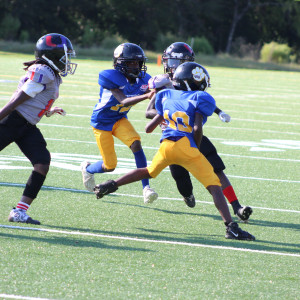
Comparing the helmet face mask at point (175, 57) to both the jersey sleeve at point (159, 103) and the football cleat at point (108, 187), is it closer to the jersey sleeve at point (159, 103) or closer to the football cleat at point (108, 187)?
the jersey sleeve at point (159, 103)

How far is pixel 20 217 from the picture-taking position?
5.83 meters

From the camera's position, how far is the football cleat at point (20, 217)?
584 centimetres

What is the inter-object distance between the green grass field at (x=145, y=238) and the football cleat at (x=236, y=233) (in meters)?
0.08

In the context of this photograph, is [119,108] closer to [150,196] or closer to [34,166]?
[150,196]

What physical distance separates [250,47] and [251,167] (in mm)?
50360

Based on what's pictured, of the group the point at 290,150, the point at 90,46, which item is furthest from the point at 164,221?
the point at 90,46

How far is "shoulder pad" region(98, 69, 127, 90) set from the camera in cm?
688

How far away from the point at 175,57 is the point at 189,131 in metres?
1.35

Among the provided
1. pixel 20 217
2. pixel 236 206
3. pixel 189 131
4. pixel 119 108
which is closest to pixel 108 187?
pixel 20 217

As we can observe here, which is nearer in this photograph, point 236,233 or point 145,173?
point 236,233

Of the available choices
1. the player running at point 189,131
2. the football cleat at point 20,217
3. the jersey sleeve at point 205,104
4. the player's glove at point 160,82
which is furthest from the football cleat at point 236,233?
the football cleat at point 20,217

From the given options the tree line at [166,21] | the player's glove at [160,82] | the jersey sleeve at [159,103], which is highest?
the player's glove at [160,82]

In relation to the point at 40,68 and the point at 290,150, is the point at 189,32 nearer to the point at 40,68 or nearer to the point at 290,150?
the point at 290,150

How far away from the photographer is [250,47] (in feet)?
192
